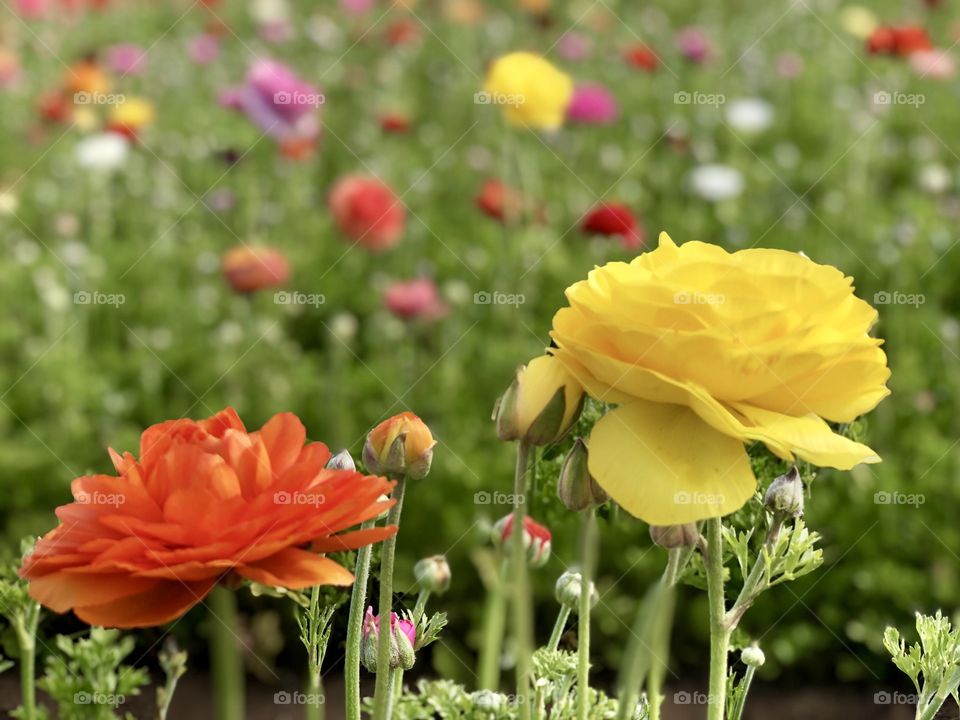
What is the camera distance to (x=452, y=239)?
280cm

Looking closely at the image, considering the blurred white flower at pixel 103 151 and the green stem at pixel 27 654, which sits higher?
the blurred white flower at pixel 103 151

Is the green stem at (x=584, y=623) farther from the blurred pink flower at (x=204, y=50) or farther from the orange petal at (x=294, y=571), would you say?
the blurred pink flower at (x=204, y=50)

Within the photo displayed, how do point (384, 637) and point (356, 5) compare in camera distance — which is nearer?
point (384, 637)

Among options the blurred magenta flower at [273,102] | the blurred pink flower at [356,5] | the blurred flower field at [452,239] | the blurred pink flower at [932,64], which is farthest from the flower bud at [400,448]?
the blurred pink flower at [356,5]

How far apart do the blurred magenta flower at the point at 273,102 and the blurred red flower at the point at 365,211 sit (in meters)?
0.36

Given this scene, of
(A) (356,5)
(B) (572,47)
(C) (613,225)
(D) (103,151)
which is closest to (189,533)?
(C) (613,225)

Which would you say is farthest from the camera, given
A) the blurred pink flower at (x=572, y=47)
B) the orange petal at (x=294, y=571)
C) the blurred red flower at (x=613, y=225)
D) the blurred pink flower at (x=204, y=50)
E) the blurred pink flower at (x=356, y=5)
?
the blurred pink flower at (x=356, y=5)

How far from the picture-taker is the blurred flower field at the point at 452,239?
5.86ft

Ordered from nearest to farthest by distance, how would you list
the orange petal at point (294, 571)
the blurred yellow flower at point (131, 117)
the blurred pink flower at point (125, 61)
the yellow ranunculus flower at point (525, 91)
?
the orange petal at point (294, 571) < the yellow ranunculus flower at point (525, 91) < the blurred yellow flower at point (131, 117) < the blurred pink flower at point (125, 61)

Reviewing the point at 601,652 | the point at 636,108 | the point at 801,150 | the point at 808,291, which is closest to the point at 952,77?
the point at 801,150

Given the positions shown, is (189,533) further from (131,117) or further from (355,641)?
(131,117)

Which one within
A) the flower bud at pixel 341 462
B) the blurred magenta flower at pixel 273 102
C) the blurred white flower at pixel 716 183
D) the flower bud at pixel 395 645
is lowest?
the flower bud at pixel 395 645

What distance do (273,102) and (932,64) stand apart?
1.57 m

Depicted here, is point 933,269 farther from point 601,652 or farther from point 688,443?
point 688,443
